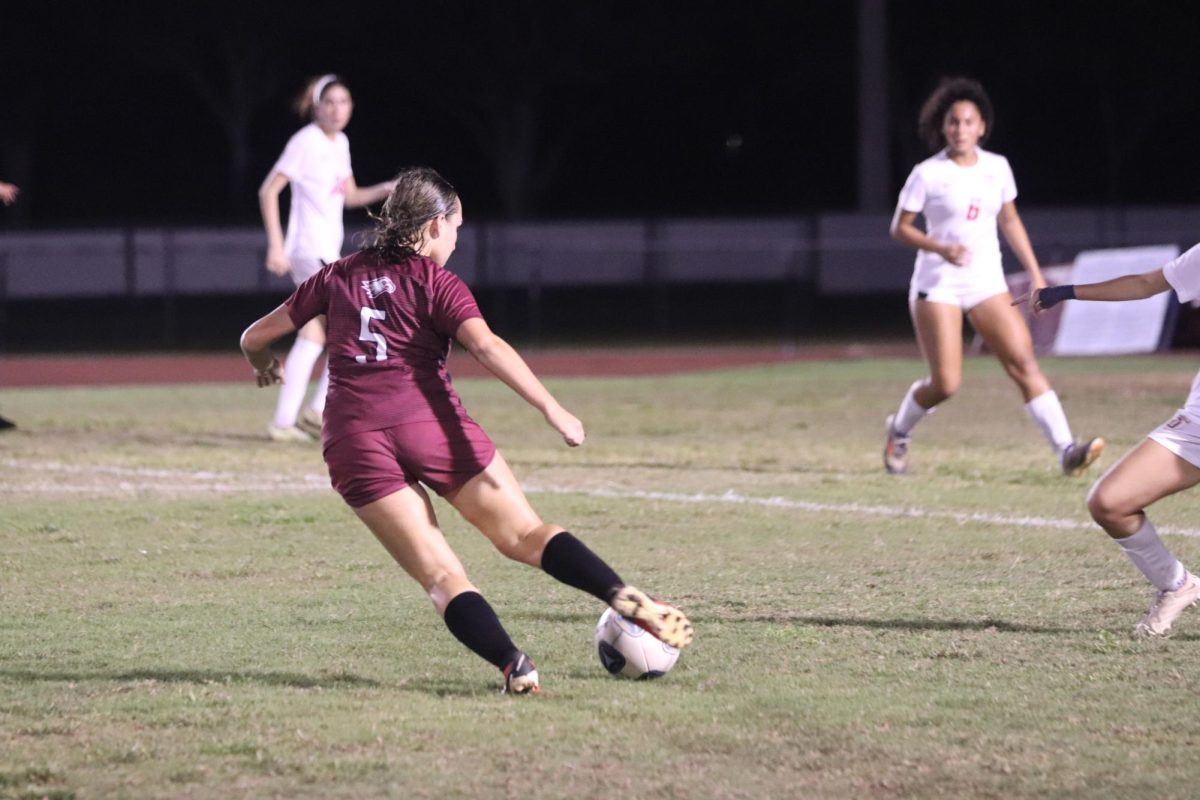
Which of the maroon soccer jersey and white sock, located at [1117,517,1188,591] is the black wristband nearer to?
white sock, located at [1117,517,1188,591]

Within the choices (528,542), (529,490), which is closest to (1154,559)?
(528,542)

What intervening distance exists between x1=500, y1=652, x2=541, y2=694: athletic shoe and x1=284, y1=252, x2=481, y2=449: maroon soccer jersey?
770 millimetres

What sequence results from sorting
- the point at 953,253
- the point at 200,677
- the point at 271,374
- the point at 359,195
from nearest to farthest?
the point at 200,677, the point at 271,374, the point at 953,253, the point at 359,195

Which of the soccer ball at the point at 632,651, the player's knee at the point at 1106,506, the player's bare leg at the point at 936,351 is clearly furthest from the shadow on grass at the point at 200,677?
the player's bare leg at the point at 936,351

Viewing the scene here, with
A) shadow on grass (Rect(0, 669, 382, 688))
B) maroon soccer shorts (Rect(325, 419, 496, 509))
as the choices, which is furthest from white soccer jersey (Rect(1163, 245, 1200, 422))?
shadow on grass (Rect(0, 669, 382, 688))

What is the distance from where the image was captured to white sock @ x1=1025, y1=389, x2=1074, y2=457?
938 cm

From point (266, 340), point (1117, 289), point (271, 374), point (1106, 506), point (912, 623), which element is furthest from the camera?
point (912, 623)

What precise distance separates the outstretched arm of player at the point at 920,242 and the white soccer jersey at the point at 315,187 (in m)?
4.01

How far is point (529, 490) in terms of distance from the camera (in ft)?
31.1

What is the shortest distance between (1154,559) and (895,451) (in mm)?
4166

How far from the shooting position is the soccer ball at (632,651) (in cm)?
523

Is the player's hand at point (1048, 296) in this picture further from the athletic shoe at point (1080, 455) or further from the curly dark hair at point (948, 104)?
the curly dark hair at point (948, 104)

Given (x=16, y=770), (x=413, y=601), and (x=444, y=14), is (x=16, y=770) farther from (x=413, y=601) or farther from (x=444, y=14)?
(x=444, y=14)

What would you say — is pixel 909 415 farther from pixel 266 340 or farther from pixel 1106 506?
pixel 266 340
